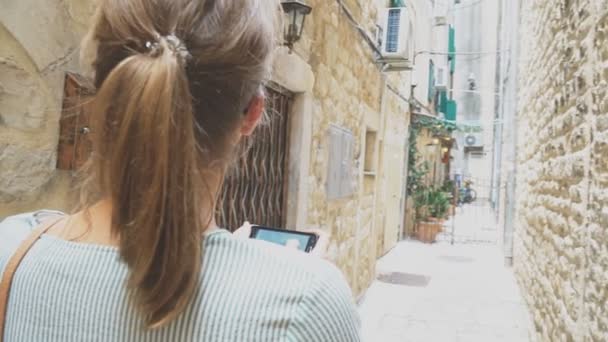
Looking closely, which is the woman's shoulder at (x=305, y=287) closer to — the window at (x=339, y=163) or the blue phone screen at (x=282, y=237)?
the blue phone screen at (x=282, y=237)

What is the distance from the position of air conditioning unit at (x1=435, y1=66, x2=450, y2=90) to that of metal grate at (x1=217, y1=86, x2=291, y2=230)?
10.5 metres

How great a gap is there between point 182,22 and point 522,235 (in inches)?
238

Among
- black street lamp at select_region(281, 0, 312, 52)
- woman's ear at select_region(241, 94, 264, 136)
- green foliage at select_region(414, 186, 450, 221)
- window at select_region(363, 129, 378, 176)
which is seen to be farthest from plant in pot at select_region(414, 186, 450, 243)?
woman's ear at select_region(241, 94, 264, 136)

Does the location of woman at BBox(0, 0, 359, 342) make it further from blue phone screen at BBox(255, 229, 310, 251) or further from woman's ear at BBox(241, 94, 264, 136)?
blue phone screen at BBox(255, 229, 310, 251)

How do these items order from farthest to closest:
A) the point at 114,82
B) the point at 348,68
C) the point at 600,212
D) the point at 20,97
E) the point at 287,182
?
the point at 348,68 < the point at 287,182 < the point at 600,212 < the point at 20,97 < the point at 114,82

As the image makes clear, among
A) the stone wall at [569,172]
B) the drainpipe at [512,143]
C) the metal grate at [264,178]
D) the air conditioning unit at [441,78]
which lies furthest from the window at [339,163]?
the air conditioning unit at [441,78]

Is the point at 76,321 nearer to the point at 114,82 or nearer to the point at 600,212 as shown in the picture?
the point at 114,82

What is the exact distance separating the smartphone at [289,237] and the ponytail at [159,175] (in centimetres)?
39

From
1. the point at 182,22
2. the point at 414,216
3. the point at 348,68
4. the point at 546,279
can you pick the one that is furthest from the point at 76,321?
the point at 414,216

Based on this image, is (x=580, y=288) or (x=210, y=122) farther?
(x=580, y=288)

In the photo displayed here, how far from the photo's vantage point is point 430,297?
225 inches

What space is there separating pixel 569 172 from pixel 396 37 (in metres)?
3.12

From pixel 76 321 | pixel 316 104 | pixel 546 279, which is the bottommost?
pixel 546 279

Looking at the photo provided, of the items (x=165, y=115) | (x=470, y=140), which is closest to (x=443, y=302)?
(x=165, y=115)
